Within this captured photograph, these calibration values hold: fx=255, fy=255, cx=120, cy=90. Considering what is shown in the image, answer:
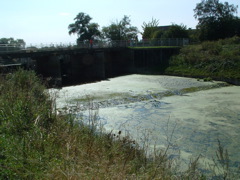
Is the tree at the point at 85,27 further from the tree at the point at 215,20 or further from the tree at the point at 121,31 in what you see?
the tree at the point at 215,20

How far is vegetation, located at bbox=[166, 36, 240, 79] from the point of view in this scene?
80.6ft

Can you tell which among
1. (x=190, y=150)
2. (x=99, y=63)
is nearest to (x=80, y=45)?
(x=99, y=63)

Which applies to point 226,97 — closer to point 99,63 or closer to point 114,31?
point 99,63

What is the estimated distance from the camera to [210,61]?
2706 centimetres

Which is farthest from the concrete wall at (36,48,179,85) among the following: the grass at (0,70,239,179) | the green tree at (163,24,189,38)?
the grass at (0,70,239,179)

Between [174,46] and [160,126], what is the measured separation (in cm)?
2424

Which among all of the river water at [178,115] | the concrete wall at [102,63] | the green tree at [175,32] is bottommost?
the river water at [178,115]

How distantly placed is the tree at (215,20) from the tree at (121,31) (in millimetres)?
22626

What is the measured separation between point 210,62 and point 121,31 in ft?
124

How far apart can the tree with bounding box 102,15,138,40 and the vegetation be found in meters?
31.3

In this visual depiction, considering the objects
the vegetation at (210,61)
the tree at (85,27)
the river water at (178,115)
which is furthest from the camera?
the tree at (85,27)

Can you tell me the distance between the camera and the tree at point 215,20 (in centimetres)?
3875

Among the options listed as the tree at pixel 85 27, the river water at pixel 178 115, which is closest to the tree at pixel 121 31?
the tree at pixel 85 27

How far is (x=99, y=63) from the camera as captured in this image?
105ft
